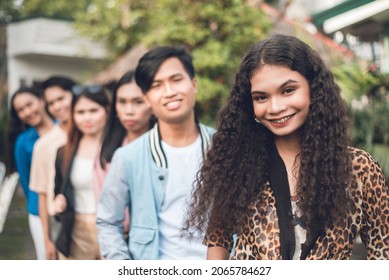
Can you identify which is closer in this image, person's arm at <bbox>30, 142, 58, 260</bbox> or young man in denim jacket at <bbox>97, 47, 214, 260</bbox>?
young man in denim jacket at <bbox>97, 47, 214, 260</bbox>

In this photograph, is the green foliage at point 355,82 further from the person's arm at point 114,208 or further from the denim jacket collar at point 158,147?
the person's arm at point 114,208

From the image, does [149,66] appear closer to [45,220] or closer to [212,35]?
[45,220]

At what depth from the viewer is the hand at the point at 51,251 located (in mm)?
5641

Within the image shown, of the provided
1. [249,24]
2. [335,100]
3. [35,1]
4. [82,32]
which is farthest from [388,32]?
[35,1]

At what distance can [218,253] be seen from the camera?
9.11 ft

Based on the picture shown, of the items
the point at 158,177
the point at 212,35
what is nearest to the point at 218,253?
the point at 158,177

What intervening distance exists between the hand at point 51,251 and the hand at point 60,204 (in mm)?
865

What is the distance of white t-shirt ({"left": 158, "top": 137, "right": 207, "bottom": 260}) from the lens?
11.4ft

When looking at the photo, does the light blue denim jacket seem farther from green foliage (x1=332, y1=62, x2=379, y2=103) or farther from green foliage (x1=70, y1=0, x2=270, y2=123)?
green foliage (x1=70, y1=0, x2=270, y2=123)

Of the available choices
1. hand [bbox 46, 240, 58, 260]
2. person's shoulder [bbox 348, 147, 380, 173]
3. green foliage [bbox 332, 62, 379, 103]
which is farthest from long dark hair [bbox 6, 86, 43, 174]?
person's shoulder [bbox 348, 147, 380, 173]

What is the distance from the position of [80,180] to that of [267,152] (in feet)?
8.35

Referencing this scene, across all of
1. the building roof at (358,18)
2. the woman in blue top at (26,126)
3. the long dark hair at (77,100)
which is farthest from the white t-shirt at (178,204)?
the building roof at (358,18)

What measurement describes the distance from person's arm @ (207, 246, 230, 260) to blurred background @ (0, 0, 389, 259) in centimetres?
84

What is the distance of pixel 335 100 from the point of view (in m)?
2.60
